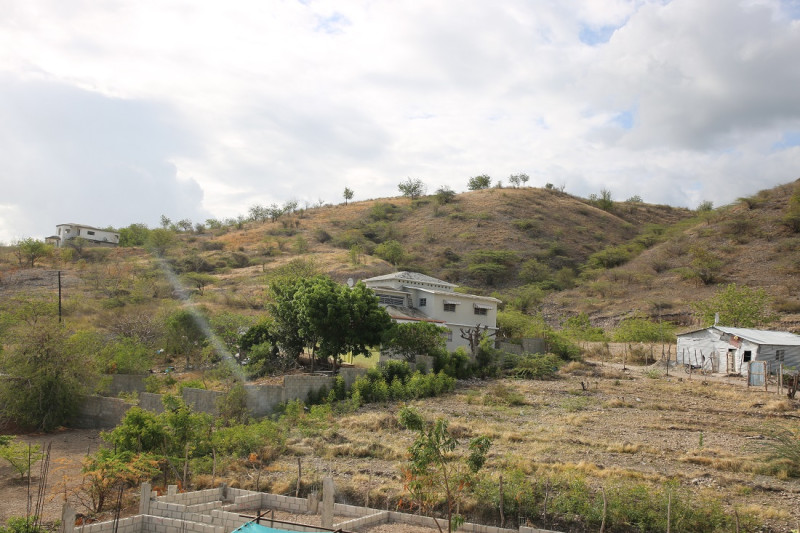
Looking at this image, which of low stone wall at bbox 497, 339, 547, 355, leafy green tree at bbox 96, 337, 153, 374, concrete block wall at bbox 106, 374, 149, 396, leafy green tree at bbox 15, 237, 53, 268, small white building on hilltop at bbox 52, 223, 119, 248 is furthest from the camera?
small white building on hilltop at bbox 52, 223, 119, 248

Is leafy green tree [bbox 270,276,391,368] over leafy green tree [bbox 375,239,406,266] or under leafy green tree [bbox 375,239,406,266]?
under

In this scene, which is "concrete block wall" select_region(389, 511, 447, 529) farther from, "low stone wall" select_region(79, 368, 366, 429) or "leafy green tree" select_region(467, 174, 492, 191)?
"leafy green tree" select_region(467, 174, 492, 191)

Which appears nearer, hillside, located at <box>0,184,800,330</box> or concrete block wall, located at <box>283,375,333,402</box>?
concrete block wall, located at <box>283,375,333,402</box>

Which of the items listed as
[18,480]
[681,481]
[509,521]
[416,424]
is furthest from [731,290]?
[18,480]

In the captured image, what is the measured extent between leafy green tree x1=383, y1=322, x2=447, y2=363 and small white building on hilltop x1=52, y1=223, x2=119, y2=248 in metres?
60.1

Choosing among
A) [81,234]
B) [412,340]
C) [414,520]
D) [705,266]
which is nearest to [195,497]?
[414,520]

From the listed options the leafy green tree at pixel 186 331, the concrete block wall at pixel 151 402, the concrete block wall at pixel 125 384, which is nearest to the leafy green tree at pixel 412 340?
the concrete block wall at pixel 151 402

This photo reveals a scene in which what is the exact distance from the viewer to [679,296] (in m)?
52.8

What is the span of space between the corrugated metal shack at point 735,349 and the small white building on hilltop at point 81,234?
67.0 meters

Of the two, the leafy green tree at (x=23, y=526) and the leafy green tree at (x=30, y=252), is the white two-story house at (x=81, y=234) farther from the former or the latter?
the leafy green tree at (x=23, y=526)

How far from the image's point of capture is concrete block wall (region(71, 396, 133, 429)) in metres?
22.6

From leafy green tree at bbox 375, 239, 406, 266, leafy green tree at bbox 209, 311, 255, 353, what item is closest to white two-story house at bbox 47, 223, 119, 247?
leafy green tree at bbox 375, 239, 406, 266

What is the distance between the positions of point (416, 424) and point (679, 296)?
4846 cm

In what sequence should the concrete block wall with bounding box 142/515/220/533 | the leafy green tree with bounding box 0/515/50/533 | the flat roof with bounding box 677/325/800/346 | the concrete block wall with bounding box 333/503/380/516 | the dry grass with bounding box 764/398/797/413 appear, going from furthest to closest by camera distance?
the flat roof with bounding box 677/325/800/346
the dry grass with bounding box 764/398/797/413
the concrete block wall with bounding box 333/503/380/516
the leafy green tree with bounding box 0/515/50/533
the concrete block wall with bounding box 142/515/220/533
